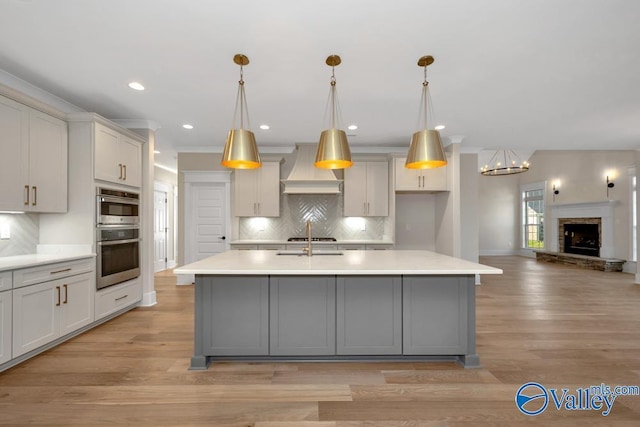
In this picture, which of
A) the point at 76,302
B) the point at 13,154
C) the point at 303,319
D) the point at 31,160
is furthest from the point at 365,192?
the point at 13,154

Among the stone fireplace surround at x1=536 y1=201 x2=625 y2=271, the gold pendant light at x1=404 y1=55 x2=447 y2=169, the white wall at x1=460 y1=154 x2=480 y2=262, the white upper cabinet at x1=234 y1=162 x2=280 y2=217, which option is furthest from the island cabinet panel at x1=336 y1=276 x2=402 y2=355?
the stone fireplace surround at x1=536 y1=201 x2=625 y2=271

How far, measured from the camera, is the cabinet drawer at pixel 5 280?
7.72 ft

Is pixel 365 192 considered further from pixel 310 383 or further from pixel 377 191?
pixel 310 383

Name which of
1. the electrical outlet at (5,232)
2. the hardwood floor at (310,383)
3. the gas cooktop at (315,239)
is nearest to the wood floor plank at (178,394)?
the hardwood floor at (310,383)

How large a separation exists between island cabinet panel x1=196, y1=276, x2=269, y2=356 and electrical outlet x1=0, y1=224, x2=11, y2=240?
2.12 meters

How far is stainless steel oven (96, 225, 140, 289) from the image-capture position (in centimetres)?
344

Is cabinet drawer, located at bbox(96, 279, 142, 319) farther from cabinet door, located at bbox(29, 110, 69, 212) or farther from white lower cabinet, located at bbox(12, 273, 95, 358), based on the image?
cabinet door, located at bbox(29, 110, 69, 212)

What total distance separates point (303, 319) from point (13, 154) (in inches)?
114

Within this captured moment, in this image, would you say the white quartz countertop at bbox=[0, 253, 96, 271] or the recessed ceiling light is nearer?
the white quartz countertop at bbox=[0, 253, 96, 271]

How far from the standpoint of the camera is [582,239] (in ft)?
27.8

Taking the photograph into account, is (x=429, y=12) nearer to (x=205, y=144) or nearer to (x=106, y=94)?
(x=106, y=94)

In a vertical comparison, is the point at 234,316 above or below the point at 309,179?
below

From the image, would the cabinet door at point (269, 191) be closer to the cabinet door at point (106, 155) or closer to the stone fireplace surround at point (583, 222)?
the cabinet door at point (106, 155)

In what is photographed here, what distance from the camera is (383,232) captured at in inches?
226
